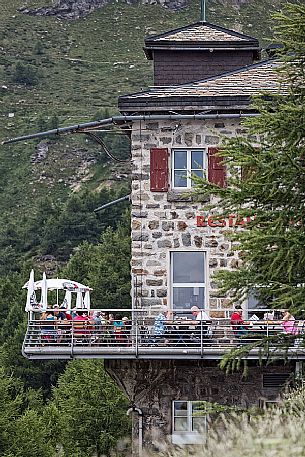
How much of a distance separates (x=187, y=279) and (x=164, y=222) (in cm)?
137

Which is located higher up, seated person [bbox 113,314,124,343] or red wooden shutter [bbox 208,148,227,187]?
red wooden shutter [bbox 208,148,227,187]

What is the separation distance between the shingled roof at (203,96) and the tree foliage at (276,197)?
8.58 meters

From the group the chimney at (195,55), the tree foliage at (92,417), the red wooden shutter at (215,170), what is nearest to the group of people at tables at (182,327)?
the red wooden shutter at (215,170)

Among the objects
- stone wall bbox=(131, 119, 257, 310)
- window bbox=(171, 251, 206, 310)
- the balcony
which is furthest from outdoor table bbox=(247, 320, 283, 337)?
window bbox=(171, 251, 206, 310)

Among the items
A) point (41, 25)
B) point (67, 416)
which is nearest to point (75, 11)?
point (41, 25)

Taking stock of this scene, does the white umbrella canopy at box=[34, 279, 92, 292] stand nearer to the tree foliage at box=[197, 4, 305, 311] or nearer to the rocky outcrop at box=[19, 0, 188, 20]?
the tree foliage at box=[197, 4, 305, 311]

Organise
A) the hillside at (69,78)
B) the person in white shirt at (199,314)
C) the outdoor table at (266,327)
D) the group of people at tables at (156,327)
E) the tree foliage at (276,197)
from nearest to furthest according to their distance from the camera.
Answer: the tree foliage at (276,197), the outdoor table at (266,327), the group of people at tables at (156,327), the person in white shirt at (199,314), the hillside at (69,78)

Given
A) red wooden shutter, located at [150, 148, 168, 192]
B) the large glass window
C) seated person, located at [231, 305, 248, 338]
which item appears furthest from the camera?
red wooden shutter, located at [150, 148, 168, 192]

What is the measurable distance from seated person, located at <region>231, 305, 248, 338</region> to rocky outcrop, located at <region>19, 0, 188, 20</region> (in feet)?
385

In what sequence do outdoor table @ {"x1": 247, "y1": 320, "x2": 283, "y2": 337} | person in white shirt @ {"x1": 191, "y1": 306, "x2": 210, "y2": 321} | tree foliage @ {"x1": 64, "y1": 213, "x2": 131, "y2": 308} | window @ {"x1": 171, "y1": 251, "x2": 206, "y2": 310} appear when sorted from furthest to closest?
tree foliage @ {"x1": 64, "y1": 213, "x2": 131, "y2": 308} → window @ {"x1": 171, "y1": 251, "x2": 206, "y2": 310} → person in white shirt @ {"x1": 191, "y1": 306, "x2": 210, "y2": 321} → outdoor table @ {"x1": 247, "y1": 320, "x2": 283, "y2": 337}

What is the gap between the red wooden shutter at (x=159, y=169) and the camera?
87.1 ft

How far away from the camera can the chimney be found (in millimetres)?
29531

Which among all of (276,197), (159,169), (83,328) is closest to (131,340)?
(83,328)

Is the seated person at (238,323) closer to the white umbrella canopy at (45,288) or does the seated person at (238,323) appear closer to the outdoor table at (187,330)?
the outdoor table at (187,330)
